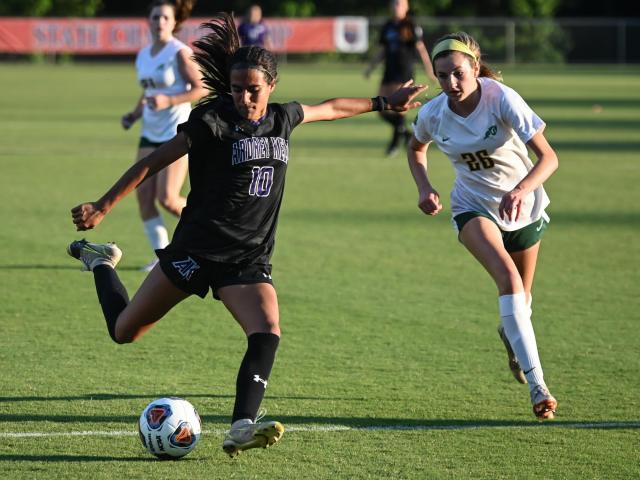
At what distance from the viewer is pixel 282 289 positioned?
9.41m

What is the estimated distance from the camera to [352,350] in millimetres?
7477

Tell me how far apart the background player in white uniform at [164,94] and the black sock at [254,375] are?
4589 mm

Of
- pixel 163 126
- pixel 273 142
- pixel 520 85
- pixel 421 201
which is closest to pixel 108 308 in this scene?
pixel 273 142

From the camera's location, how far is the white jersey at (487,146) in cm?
607

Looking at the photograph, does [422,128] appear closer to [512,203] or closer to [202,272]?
[512,203]

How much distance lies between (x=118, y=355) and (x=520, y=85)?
2970 centimetres

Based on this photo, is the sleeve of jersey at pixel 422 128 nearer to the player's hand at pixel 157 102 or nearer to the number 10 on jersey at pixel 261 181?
the number 10 on jersey at pixel 261 181

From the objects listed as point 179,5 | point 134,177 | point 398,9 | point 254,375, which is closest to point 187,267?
point 134,177

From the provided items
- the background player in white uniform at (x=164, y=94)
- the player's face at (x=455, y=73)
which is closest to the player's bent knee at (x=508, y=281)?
the player's face at (x=455, y=73)

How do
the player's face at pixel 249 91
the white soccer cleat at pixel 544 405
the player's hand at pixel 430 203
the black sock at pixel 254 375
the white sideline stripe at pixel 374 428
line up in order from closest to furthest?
the black sock at pixel 254 375
the player's face at pixel 249 91
the white soccer cleat at pixel 544 405
the white sideline stripe at pixel 374 428
the player's hand at pixel 430 203

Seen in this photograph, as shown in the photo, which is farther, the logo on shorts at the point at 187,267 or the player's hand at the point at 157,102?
the player's hand at the point at 157,102

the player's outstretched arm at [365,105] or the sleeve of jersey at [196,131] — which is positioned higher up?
the sleeve of jersey at [196,131]

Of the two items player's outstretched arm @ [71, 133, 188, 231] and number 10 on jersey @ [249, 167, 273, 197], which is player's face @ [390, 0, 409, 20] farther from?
player's outstretched arm @ [71, 133, 188, 231]

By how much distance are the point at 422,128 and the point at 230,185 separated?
147cm
